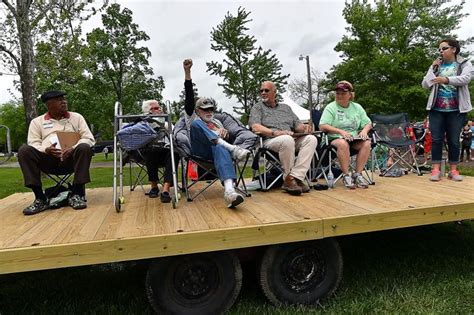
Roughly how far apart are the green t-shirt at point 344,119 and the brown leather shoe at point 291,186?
816 millimetres

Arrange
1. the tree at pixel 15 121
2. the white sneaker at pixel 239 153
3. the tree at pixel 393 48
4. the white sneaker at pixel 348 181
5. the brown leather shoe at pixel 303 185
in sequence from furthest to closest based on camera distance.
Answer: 1. the tree at pixel 15 121
2. the tree at pixel 393 48
3. the white sneaker at pixel 348 181
4. the brown leather shoe at pixel 303 185
5. the white sneaker at pixel 239 153

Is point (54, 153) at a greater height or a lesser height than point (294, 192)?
greater

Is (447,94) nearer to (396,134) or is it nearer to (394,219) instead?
(396,134)

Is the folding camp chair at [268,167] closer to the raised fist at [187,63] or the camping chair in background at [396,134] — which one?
the raised fist at [187,63]

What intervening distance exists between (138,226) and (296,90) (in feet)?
99.4

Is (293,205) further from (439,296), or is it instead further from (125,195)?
(125,195)

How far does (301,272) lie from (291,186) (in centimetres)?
96

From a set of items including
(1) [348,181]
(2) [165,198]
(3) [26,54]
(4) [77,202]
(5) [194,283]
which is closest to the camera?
(5) [194,283]

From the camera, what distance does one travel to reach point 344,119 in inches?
154

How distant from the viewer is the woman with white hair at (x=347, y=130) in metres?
3.66

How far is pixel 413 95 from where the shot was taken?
1655 cm

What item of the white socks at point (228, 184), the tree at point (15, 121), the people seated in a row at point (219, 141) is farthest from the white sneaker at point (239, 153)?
the tree at point (15, 121)

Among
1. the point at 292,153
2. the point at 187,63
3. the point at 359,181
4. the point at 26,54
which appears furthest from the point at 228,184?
the point at 26,54

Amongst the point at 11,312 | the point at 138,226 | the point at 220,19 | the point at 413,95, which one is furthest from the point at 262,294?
the point at 220,19
